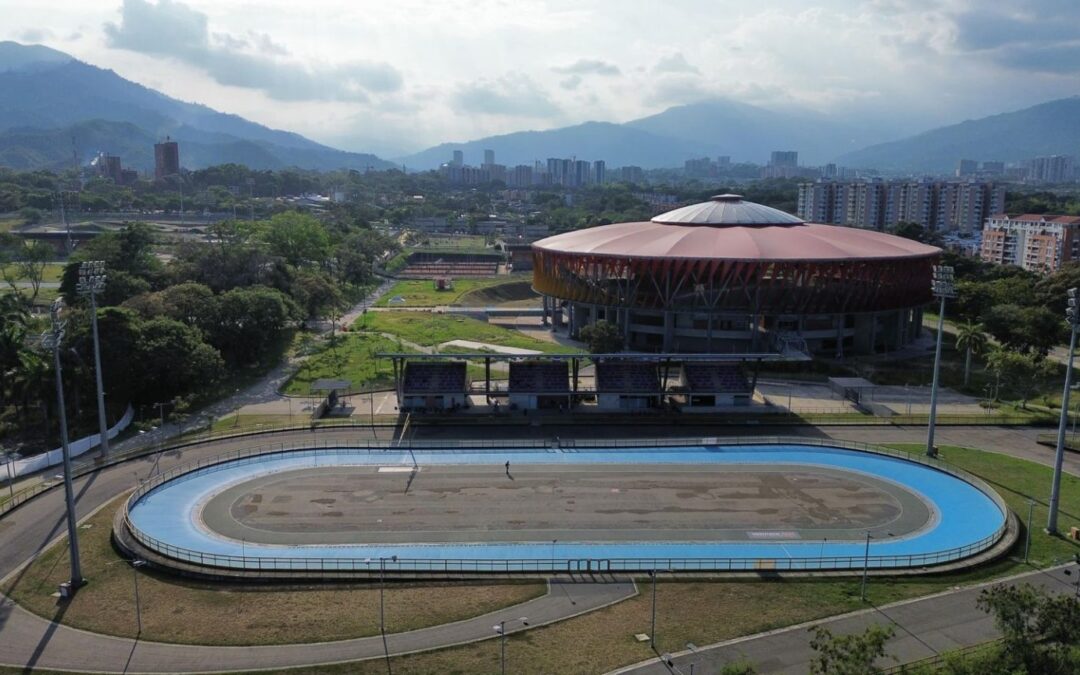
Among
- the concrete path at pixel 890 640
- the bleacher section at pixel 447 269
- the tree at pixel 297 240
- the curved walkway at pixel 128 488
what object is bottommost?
→ the curved walkway at pixel 128 488

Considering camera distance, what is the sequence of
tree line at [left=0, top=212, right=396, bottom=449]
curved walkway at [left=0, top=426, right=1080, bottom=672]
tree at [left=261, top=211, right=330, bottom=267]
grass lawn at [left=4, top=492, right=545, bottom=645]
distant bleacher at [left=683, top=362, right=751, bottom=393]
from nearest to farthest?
curved walkway at [left=0, top=426, right=1080, bottom=672]
grass lawn at [left=4, top=492, right=545, bottom=645]
tree line at [left=0, top=212, right=396, bottom=449]
distant bleacher at [left=683, top=362, right=751, bottom=393]
tree at [left=261, top=211, right=330, bottom=267]

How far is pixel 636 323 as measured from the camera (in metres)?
87.5

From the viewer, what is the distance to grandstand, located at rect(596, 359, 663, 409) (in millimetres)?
60094

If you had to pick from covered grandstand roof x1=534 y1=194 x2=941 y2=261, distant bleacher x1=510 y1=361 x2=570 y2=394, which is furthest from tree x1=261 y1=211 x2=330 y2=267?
distant bleacher x1=510 y1=361 x2=570 y2=394

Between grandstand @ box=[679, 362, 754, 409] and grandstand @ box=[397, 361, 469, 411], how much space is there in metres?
17.6

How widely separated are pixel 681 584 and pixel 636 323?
56.3 m

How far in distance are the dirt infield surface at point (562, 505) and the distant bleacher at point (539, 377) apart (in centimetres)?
1274

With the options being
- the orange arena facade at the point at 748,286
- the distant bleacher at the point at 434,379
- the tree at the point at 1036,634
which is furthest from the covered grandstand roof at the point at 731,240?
the tree at the point at 1036,634

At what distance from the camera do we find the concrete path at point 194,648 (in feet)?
88.3

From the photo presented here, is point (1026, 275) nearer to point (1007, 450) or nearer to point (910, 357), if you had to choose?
point (910, 357)

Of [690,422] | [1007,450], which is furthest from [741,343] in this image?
[1007,450]

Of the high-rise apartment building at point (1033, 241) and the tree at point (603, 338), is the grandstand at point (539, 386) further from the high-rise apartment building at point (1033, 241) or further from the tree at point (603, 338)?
the high-rise apartment building at point (1033, 241)

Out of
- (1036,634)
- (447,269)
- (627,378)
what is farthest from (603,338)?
(447,269)

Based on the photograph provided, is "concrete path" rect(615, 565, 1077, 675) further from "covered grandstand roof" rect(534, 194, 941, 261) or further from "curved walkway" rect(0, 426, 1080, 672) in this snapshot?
"covered grandstand roof" rect(534, 194, 941, 261)
